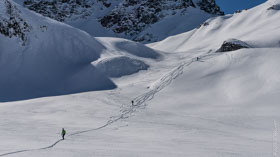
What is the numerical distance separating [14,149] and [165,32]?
80.5 meters

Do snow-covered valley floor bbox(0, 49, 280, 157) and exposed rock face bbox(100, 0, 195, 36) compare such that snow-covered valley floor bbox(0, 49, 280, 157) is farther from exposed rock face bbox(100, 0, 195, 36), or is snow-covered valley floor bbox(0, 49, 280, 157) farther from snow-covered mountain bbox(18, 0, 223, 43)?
exposed rock face bbox(100, 0, 195, 36)

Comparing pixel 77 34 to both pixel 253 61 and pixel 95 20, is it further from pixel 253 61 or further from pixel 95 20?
pixel 95 20

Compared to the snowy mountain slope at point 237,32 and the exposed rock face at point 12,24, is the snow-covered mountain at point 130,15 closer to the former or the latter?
the snowy mountain slope at point 237,32

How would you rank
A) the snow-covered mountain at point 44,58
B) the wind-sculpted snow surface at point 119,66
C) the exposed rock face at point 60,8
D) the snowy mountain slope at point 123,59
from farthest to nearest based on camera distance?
the exposed rock face at point 60,8 < the snowy mountain slope at point 123,59 < the wind-sculpted snow surface at point 119,66 < the snow-covered mountain at point 44,58

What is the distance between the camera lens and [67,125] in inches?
577

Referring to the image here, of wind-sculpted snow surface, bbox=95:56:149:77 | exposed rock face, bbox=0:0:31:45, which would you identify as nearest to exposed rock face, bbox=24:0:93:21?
exposed rock face, bbox=0:0:31:45

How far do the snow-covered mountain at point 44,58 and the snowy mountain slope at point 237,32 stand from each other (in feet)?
48.3

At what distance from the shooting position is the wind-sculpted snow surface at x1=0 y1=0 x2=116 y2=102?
87.7 ft

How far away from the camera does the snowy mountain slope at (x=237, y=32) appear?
3681cm

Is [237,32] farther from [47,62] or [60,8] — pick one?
[60,8]

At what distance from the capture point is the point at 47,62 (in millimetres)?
31312

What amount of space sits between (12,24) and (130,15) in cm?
7403

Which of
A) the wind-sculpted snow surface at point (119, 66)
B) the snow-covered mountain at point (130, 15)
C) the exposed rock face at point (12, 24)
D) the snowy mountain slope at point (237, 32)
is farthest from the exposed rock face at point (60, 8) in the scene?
the wind-sculpted snow surface at point (119, 66)

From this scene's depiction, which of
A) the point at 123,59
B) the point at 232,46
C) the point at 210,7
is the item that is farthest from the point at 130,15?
the point at 232,46
